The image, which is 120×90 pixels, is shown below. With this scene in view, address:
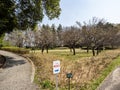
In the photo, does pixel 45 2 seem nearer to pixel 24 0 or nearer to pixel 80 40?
pixel 24 0

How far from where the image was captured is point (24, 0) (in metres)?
30.6

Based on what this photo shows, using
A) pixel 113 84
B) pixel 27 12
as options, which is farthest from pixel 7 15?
pixel 113 84

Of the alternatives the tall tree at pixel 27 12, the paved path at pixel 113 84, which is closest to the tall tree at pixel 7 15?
the tall tree at pixel 27 12

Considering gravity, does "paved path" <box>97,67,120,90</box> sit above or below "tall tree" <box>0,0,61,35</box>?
below

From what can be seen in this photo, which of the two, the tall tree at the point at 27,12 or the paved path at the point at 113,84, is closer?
the paved path at the point at 113,84

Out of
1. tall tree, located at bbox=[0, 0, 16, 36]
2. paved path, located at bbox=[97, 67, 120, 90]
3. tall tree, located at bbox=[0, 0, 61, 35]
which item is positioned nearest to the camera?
paved path, located at bbox=[97, 67, 120, 90]

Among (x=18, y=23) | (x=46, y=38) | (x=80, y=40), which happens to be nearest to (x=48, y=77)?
(x=18, y=23)

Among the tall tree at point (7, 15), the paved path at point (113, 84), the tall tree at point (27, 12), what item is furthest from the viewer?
the tall tree at point (27, 12)

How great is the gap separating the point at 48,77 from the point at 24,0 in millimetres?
16375

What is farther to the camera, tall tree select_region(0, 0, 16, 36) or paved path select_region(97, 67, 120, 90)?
tall tree select_region(0, 0, 16, 36)

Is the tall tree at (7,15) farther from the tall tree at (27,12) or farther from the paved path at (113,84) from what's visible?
the paved path at (113,84)

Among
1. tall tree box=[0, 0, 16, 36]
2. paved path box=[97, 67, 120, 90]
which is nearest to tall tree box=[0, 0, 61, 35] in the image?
tall tree box=[0, 0, 16, 36]

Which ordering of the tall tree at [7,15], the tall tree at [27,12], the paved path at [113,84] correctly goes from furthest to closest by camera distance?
the tall tree at [27,12] < the tall tree at [7,15] < the paved path at [113,84]

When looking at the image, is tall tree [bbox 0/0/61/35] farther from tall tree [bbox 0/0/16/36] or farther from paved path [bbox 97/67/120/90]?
paved path [bbox 97/67/120/90]
